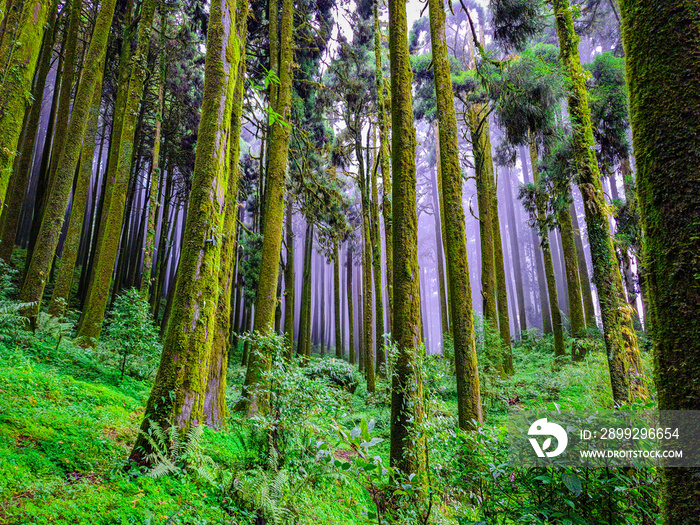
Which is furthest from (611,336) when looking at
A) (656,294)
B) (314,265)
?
(314,265)

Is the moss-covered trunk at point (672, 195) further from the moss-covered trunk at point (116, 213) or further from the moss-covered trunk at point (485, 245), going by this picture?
the moss-covered trunk at point (485, 245)

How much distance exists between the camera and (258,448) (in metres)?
3.56

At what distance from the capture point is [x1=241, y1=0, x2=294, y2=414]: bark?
6.16 metres

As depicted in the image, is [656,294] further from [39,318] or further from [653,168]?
[39,318]

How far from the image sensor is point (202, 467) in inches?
110

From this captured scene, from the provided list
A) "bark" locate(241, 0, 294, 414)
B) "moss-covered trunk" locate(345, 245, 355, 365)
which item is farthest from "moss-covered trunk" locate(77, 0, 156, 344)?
"moss-covered trunk" locate(345, 245, 355, 365)

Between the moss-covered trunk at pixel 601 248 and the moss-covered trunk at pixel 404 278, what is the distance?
2.79 meters

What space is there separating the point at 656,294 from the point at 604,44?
32.4 metres

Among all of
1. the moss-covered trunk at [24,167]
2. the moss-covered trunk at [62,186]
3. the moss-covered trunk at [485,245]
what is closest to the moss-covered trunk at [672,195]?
the moss-covered trunk at [62,186]

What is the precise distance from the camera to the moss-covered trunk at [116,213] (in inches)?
265

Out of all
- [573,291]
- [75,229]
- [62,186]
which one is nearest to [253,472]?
[62,186]

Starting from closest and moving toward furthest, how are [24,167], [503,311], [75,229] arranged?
[75,229] < [24,167] < [503,311]

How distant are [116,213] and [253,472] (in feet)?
20.9

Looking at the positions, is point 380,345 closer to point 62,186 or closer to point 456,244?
point 456,244
